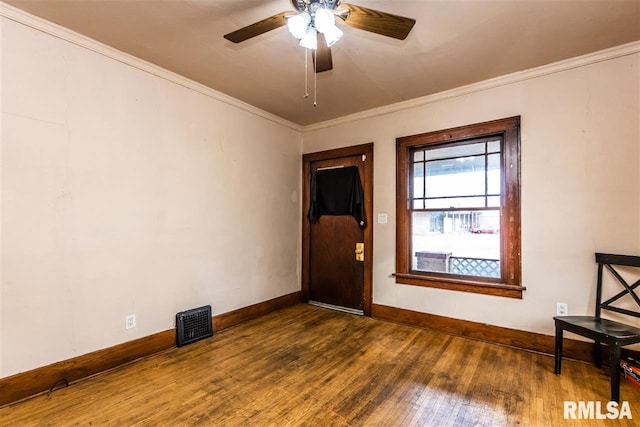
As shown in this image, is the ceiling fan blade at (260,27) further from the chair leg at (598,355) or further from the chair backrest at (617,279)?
the chair leg at (598,355)

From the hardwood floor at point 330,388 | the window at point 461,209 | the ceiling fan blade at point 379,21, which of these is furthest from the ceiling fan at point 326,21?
the hardwood floor at point 330,388

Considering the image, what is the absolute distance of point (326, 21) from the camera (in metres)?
1.69

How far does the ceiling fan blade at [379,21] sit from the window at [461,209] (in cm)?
183

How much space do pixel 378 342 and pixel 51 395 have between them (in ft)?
8.79

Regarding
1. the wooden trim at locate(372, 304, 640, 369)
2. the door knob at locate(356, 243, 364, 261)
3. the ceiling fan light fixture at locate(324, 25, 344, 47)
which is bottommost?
the wooden trim at locate(372, 304, 640, 369)

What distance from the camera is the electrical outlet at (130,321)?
103 inches

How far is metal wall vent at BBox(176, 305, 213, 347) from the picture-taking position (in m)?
2.95

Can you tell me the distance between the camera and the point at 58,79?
7.50 ft

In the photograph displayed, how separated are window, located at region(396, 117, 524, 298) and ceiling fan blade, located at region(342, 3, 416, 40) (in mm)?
1830

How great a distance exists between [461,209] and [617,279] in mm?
1358

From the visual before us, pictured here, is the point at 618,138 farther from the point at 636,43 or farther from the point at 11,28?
the point at 11,28

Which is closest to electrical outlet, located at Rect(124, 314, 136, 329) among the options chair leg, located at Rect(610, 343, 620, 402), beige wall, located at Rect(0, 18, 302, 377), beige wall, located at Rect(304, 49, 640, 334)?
beige wall, located at Rect(0, 18, 302, 377)

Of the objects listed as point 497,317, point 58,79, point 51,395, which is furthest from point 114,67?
point 497,317

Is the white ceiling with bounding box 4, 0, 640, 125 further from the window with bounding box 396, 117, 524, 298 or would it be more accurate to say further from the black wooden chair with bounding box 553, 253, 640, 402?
the black wooden chair with bounding box 553, 253, 640, 402
